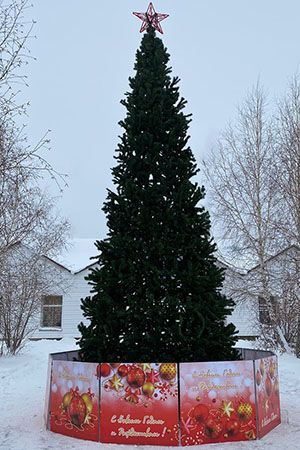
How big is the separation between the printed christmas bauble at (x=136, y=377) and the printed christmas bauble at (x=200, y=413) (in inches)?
33.0

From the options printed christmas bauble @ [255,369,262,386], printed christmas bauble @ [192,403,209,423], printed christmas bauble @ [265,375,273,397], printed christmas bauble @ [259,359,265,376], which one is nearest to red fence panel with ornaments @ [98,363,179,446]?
printed christmas bauble @ [192,403,209,423]

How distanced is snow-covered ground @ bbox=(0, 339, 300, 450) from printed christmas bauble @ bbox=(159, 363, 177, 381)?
941 mm

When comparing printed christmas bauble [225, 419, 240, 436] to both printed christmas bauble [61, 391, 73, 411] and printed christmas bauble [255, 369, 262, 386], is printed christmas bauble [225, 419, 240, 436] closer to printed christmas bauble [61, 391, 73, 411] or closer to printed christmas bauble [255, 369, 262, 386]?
printed christmas bauble [255, 369, 262, 386]

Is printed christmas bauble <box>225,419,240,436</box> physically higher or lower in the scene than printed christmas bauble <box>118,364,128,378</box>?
lower

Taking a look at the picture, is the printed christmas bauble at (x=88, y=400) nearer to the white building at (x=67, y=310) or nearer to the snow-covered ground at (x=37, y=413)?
the snow-covered ground at (x=37, y=413)

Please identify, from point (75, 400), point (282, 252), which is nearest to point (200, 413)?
point (75, 400)

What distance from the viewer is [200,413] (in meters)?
6.49

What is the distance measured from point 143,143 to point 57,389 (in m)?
4.38

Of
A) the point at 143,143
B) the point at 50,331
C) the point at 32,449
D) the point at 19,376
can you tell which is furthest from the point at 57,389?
the point at 50,331

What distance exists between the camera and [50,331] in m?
26.4

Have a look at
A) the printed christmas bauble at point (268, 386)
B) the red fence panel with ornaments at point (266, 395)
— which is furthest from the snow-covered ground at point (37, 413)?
the printed christmas bauble at point (268, 386)

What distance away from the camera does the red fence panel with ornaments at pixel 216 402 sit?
6.46 m

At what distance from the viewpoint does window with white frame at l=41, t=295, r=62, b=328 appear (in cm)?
2686

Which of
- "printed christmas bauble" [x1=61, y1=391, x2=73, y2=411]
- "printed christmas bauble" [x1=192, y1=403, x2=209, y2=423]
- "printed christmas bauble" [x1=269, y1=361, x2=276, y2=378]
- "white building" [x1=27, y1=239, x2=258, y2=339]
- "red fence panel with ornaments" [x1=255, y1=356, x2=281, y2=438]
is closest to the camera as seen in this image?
"printed christmas bauble" [x1=192, y1=403, x2=209, y2=423]
